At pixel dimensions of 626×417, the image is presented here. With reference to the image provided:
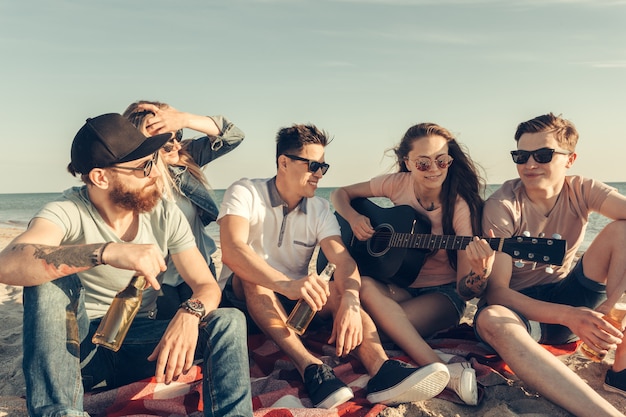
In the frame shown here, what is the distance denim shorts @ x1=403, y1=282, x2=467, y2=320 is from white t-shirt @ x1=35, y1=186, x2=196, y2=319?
208 cm

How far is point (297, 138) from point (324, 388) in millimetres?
2101

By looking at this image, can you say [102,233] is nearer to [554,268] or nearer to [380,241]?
[380,241]

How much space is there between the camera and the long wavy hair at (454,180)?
15.2 ft

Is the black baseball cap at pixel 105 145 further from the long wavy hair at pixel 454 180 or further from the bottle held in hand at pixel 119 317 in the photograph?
the long wavy hair at pixel 454 180

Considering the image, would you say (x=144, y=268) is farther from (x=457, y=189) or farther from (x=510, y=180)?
(x=510, y=180)

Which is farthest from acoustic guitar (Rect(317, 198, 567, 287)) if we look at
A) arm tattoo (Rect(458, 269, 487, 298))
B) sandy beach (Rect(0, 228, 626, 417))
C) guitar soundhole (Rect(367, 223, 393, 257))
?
sandy beach (Rect(0, 228, 626, 417))

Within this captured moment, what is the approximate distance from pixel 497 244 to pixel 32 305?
3176 mm

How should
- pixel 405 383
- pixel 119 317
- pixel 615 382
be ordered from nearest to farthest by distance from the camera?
pixel 119 317 → pixel 405 383 → pixel 615 382

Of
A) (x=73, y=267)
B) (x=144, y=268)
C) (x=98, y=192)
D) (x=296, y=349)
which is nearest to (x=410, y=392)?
(x=296, y=349)

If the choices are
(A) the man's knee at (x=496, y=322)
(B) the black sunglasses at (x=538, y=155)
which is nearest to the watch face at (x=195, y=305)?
(A) the man's knee at (x=496, y=322)

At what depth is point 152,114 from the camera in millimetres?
4594

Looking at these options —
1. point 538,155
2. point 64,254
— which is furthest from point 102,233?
point 538,155

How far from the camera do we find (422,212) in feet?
15.7

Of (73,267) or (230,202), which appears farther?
(230,202)
